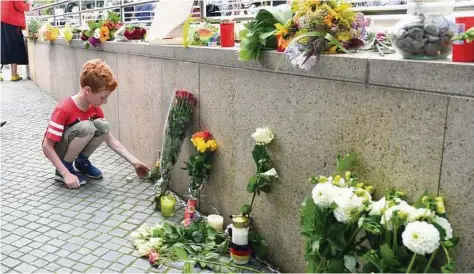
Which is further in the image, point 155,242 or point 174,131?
point 174,131

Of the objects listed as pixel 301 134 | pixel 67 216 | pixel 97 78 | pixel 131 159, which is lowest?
pixel 67 216

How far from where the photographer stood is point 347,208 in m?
1.99

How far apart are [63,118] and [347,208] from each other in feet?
10.9

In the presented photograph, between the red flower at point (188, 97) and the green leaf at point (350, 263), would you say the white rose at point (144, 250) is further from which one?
the green leaf at point (350, 263)

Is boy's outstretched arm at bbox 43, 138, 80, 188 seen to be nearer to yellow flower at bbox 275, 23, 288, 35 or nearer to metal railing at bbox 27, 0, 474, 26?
metal railing at bbox 27, 0, 474, 26

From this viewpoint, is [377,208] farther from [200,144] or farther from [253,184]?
[200,144]

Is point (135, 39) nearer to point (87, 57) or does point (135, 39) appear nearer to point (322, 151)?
point (87, 57)

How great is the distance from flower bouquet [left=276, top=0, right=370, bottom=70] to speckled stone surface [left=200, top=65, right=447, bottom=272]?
0.16m

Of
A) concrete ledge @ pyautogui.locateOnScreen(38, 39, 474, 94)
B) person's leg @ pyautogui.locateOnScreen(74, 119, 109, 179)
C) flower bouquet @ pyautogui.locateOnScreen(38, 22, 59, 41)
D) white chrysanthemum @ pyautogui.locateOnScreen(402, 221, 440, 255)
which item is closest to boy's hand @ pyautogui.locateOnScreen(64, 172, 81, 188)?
person's leg @ pyautogui.locateOnScreen(74, 119, 109, 179)

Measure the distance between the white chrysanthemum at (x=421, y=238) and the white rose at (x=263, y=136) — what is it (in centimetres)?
128

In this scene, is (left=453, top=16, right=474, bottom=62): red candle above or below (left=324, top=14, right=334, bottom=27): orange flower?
below

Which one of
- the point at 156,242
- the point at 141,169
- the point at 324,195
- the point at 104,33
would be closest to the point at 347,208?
the point at 324,195

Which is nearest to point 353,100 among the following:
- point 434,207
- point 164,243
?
point 434,207

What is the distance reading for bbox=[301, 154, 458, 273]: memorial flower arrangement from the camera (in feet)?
5.94
